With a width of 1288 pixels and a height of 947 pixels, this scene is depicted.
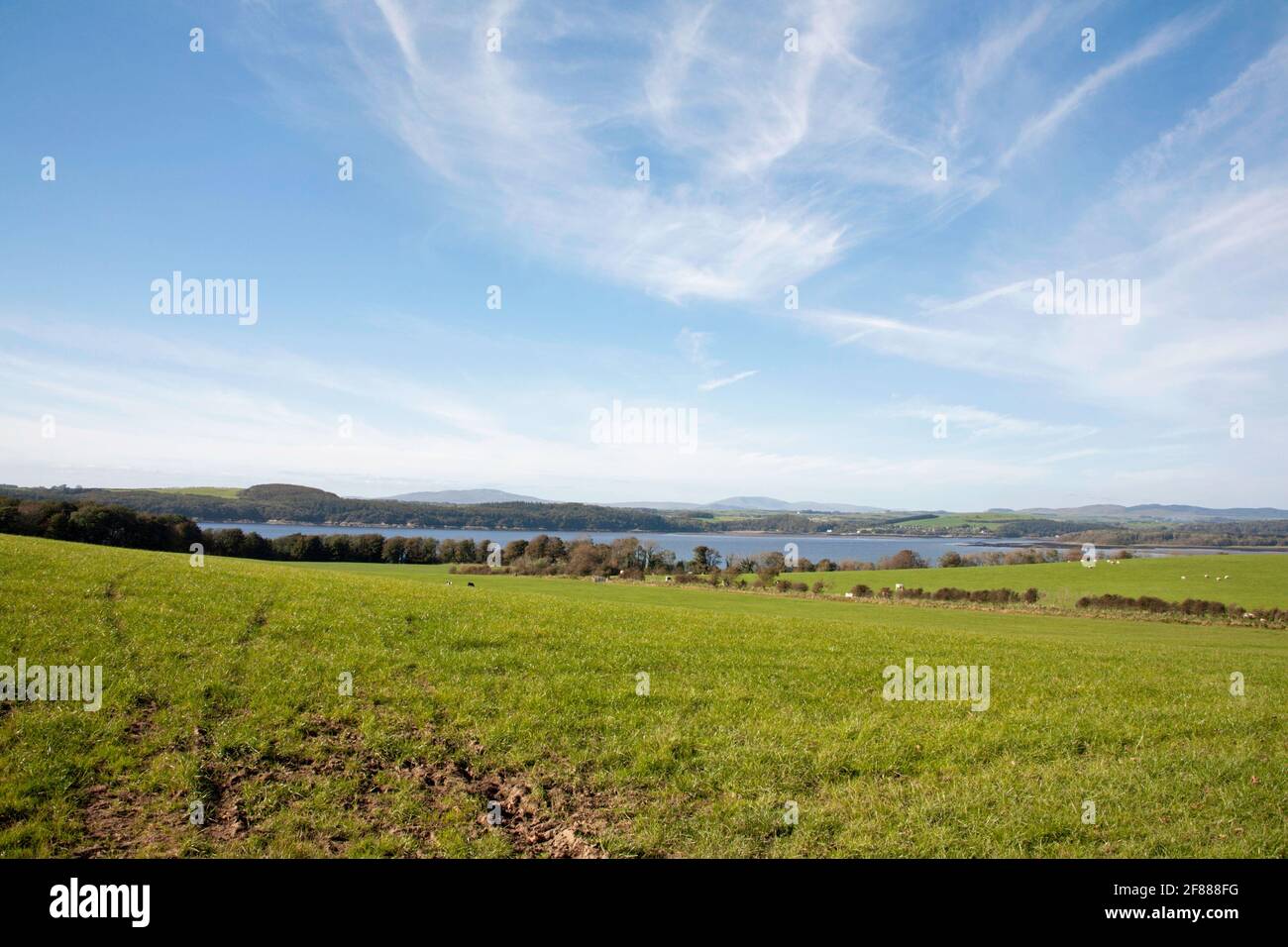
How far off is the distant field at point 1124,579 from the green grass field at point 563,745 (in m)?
60.9

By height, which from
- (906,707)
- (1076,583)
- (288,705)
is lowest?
(1076,583)

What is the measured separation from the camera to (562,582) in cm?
8138

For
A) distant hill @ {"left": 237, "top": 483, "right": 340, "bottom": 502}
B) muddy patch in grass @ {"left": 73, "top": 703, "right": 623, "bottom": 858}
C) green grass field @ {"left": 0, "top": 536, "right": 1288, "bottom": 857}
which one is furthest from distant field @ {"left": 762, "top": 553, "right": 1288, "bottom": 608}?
distant hill @ {"left": 237, "top": 483, "right": 340, "bottom": 502}

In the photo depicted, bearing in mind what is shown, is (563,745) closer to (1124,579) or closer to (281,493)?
(1124,579)

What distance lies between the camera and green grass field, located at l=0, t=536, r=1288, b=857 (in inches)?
316

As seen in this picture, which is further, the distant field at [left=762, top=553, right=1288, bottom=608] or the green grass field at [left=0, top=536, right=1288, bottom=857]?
the distant field at [left=762, top=553, right=1288, bottom=608]

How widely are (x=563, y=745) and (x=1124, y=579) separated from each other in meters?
88.7

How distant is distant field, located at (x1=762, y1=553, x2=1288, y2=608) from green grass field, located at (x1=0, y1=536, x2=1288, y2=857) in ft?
200

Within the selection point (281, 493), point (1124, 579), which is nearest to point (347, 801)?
point (1124, 579)

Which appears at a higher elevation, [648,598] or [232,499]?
[232,499]

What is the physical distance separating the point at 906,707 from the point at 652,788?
21.7ft

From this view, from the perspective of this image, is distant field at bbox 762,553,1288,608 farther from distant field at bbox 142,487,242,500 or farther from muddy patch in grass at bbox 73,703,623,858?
distant field at bbox 142,487,242,500
